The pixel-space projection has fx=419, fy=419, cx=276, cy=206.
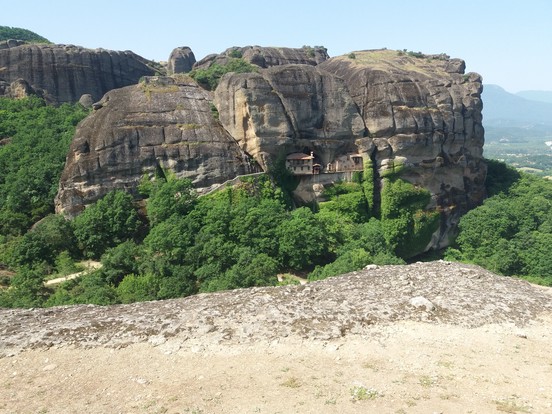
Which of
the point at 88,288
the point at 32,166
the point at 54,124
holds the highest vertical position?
the point at 54,124

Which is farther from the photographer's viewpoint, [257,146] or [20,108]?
[20,108]

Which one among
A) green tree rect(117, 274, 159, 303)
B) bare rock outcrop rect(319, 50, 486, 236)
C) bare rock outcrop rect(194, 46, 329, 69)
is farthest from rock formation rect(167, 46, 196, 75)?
green tree rect(117, 274, 159, 303)

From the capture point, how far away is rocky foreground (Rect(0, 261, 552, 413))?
898cm

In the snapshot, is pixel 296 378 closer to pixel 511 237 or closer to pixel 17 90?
pixel 511 237

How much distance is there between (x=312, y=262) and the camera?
2756 cm

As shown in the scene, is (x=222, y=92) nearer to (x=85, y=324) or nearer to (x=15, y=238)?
(x=15, y=238)

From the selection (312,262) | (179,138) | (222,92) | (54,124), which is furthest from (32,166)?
(312,262)

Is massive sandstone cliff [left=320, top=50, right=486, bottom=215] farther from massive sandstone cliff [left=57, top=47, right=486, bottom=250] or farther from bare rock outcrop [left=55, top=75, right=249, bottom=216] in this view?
bare rock outcrop [left=55, top=75, right=249, bottom=216]

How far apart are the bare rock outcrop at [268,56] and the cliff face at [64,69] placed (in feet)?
35.3

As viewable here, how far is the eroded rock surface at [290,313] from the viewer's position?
11.4 m

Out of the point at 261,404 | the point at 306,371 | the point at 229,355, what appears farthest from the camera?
the point at 229,355

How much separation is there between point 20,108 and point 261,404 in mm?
42441

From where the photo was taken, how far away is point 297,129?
110ft

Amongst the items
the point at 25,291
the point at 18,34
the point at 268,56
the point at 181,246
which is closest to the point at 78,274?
the point at 25,291
